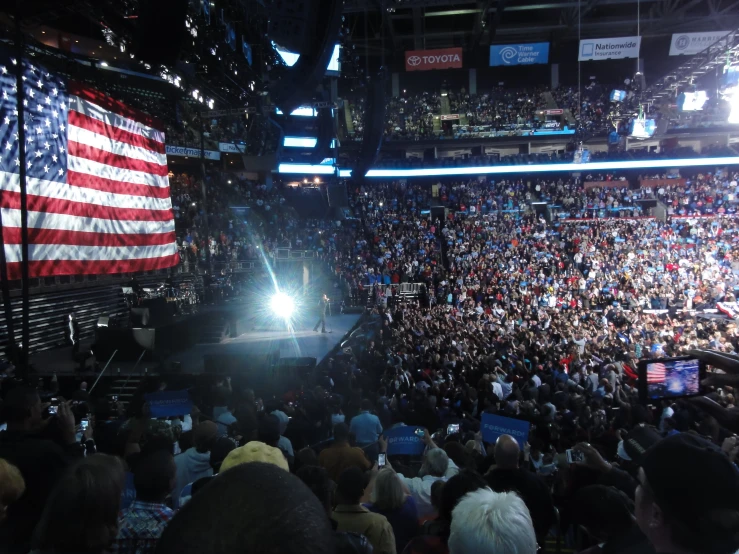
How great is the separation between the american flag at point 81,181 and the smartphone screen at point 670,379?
10222 mm

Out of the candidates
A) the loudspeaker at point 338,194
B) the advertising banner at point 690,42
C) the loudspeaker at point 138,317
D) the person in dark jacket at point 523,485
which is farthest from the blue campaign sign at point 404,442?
the advertising banner at point 690,42

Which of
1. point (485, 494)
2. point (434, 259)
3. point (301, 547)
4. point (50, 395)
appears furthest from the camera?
point (434, 259)

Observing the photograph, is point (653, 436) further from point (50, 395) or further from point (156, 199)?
point (156, 199)

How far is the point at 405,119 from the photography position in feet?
112

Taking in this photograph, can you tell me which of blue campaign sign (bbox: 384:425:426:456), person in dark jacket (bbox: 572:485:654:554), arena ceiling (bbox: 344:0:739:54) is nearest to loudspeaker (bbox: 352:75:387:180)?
blue campaign sign (bbox: 384:425:426:456)

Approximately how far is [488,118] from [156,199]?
25.1 metres

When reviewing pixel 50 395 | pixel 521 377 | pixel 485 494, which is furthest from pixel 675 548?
pixel 521 377

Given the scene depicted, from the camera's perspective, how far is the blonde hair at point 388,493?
2.93m

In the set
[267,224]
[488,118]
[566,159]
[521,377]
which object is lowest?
[521,377]

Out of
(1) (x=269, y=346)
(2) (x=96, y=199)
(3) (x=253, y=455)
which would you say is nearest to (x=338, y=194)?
(1) (x=269, y=346)

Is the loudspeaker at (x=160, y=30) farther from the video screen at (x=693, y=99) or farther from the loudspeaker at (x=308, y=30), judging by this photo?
the video screen at (x=693, y=99)

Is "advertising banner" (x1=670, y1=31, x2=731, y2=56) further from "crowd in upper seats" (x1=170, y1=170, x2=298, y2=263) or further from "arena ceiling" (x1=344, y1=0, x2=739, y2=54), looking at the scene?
"crowd in upper seats" (x1=170, y1=170, x2=298, y2=263)

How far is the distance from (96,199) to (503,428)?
415 inches

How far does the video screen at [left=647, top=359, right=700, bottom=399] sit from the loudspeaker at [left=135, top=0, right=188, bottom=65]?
6.04 metres
